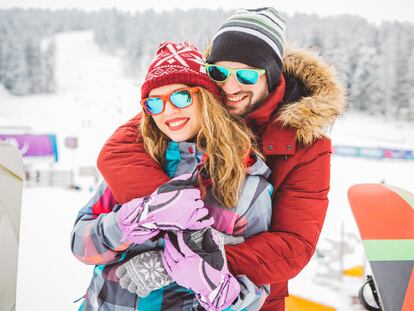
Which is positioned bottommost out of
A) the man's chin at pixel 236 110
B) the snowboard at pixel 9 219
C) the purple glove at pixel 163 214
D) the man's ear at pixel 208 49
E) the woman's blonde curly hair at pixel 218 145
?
the snowboard at pixel 9 219

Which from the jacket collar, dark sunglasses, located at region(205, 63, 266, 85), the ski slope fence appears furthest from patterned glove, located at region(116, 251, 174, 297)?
the ski slope fence

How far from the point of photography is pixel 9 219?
1.91 meters

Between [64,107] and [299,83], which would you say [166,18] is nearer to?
[64,107]

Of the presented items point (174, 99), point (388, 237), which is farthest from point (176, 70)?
point (388, 237)

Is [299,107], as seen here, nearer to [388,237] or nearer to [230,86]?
[230,86]

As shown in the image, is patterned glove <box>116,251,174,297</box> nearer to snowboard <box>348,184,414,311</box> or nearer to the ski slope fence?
snowboard <box>348,184,414,311</box>

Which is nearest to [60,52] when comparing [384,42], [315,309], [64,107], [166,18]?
[166,18]

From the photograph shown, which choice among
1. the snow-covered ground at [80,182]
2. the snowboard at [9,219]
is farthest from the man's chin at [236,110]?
the snowboard at [9,219]

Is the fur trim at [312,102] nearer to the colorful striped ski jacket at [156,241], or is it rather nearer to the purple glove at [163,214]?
the colorful striped ski jacket at [156,241]

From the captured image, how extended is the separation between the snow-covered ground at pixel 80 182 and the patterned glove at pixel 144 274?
121 cm

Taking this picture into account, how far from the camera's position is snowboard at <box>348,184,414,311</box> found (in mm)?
1883

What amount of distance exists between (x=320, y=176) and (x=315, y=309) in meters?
2.73

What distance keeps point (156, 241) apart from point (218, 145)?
44 cm

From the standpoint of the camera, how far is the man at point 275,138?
50.9 inches
